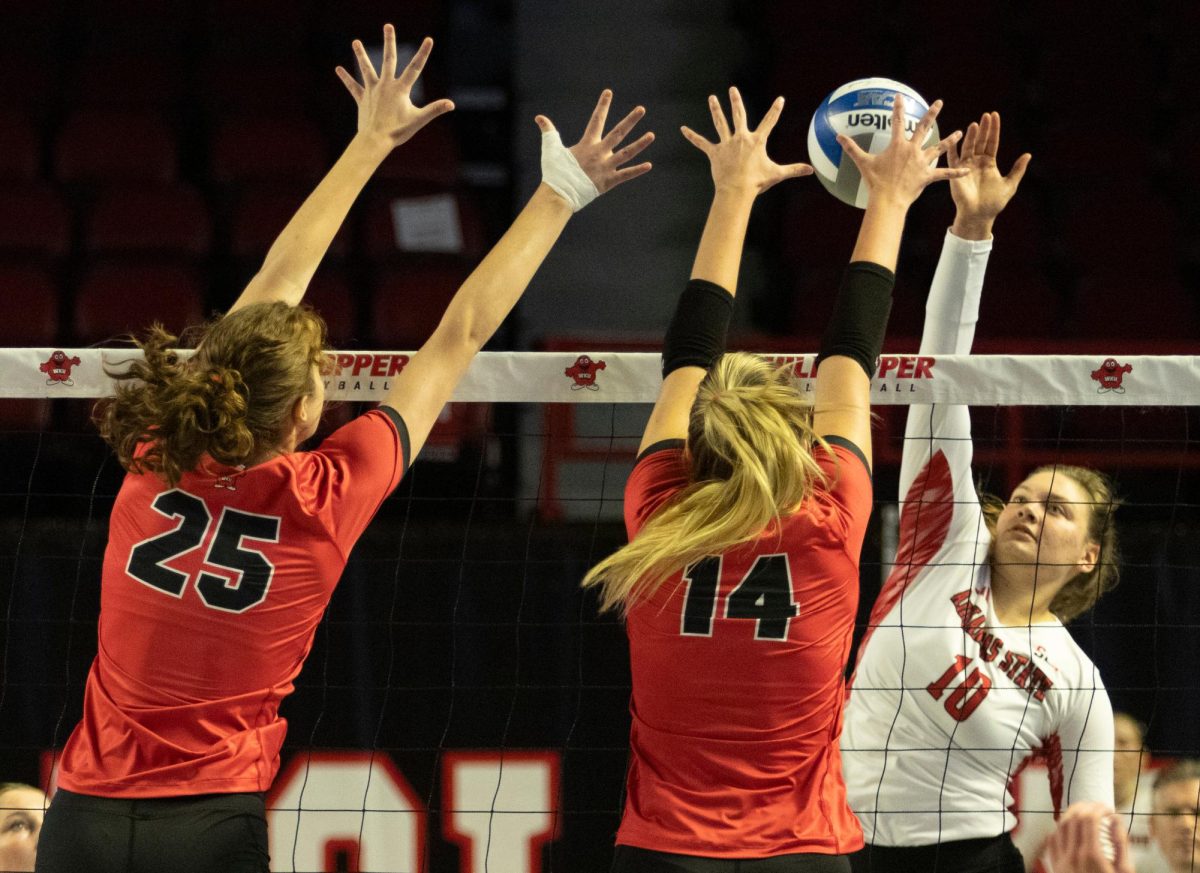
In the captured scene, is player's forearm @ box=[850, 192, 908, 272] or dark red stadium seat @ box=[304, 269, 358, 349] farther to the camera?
dark red stadium seat @ box=[304, 269, 358, 349]

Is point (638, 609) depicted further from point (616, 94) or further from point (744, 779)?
point (616, 94)

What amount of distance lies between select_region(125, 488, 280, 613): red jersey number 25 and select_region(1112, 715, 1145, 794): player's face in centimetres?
348

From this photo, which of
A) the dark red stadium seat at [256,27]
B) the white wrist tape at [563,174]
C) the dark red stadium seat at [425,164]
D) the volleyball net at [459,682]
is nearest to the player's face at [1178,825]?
the volleyball net at [459,682]

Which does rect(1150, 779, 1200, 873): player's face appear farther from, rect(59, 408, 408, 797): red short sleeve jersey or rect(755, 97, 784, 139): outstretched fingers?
rect(59, 408, 408, 797): red short sleeve jersey

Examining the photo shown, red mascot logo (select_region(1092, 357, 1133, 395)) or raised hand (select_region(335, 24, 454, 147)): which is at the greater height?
raised hand (select_region(335, 24, 454, 147))

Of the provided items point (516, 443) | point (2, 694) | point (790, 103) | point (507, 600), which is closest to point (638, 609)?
point (507, 600)

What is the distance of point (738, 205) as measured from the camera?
3146 mm

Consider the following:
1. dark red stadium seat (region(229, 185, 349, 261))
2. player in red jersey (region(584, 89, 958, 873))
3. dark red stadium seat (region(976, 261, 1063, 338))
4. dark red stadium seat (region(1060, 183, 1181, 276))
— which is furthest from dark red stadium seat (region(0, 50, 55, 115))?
player in red jersey (region(584, 89, 958, 873))

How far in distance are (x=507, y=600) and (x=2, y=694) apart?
6.13 ft

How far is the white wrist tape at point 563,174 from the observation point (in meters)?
3.14

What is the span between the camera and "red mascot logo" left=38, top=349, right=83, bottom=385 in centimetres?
375

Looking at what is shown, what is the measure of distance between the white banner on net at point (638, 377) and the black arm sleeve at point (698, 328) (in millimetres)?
701

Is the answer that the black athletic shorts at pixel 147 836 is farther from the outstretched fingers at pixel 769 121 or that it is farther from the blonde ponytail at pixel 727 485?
the outstretched fingers at pixel 769 121

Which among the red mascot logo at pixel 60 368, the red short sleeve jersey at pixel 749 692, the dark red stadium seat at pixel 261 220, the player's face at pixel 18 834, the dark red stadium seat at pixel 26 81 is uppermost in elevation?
the dark red stadium seat at pixel 26 81
